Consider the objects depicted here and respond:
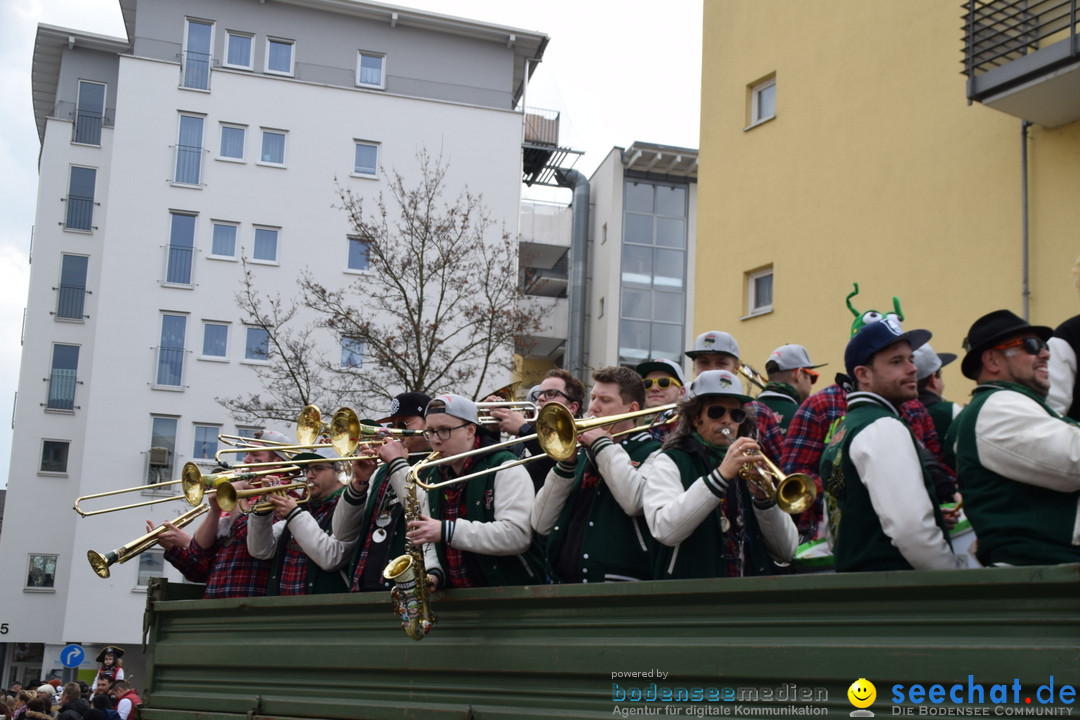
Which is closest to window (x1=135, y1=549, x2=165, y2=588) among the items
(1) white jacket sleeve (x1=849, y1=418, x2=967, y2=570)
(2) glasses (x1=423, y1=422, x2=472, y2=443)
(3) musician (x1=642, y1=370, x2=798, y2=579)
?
(2) glasses (x1=423, y1=422, x2=472, y2=443)

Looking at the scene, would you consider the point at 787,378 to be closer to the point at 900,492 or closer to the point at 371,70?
the point at 900,492

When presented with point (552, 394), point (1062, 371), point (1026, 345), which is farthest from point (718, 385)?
point (552, 394)

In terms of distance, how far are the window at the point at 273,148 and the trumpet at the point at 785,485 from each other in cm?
2986

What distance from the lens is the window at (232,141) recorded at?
106ft

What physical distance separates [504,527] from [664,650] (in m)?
1.28

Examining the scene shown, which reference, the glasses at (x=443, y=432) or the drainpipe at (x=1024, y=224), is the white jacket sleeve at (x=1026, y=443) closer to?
the glasses at (x=443, y=432)

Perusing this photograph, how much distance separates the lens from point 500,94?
3488cm

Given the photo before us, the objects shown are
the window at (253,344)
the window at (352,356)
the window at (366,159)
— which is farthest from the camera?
the window at (366,159)

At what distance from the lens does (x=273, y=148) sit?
32531 mm

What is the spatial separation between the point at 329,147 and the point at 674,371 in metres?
27.8

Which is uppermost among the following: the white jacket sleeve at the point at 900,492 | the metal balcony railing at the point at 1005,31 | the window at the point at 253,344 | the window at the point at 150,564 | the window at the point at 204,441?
the metal balcony railing at the point at 1005,31

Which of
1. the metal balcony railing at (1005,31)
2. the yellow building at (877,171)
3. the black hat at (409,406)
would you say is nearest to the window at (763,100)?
the yellow building at (877,171)

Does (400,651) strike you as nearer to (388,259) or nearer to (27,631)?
(388,259)

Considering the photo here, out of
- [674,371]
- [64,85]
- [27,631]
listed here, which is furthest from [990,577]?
[64,85]
